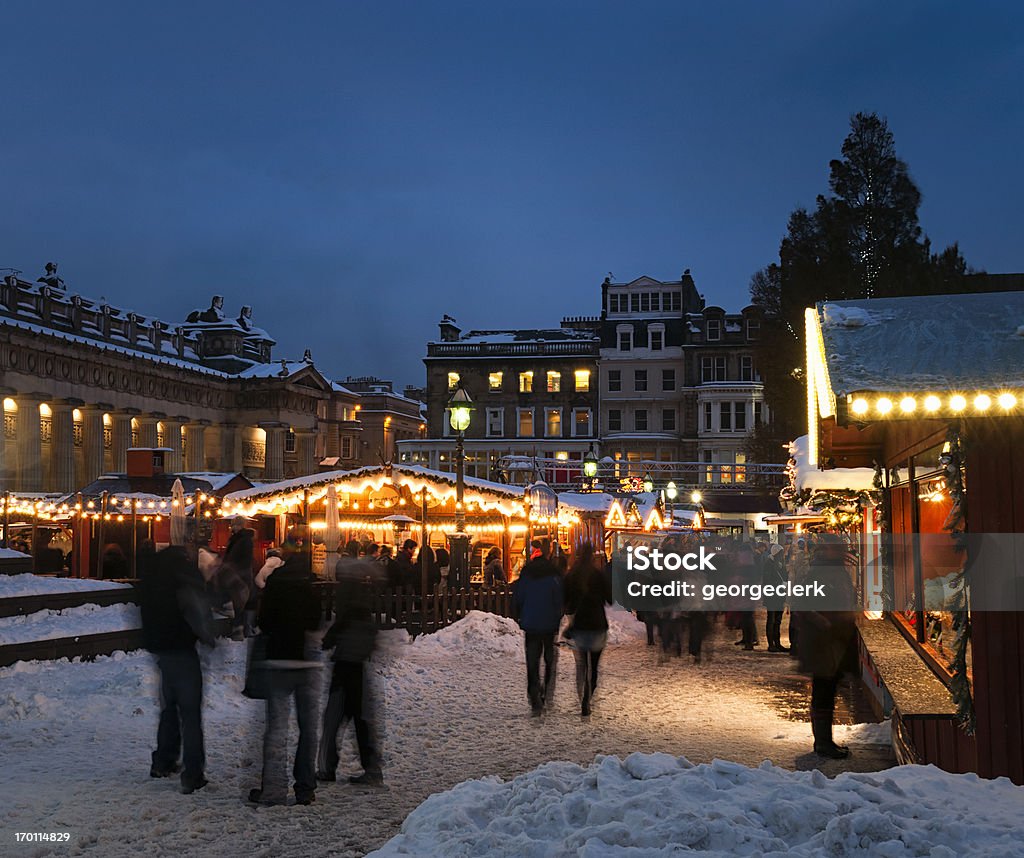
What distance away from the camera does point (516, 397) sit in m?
69.7

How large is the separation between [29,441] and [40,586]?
145 feet

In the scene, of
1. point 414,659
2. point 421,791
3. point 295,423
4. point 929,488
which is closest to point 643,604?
point 414,659

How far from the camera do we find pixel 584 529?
30562 mm

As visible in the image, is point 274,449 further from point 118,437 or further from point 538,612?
point 538,612

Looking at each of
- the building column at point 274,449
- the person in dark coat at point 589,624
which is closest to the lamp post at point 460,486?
the person in dark coat at point 589,624

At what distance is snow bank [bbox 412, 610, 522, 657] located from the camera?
16344mm

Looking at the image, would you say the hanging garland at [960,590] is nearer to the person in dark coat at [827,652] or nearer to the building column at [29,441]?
the person in dark coat at [827,652]

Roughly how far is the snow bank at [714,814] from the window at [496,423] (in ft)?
207

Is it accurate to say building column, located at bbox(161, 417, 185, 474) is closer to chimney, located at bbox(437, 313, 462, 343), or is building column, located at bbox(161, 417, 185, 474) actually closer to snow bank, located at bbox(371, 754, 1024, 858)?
chimney, located at bbox(437, 313, 462, 343)

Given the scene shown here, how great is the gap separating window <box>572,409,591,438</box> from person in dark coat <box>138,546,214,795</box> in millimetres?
61348

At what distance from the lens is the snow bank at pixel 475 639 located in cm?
1634

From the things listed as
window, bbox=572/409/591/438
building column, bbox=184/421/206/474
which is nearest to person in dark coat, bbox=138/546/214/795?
window, bbox=572/409/591/438

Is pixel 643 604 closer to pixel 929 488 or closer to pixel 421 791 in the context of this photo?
pixel 929 488

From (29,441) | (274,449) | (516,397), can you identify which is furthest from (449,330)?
(29,441)
